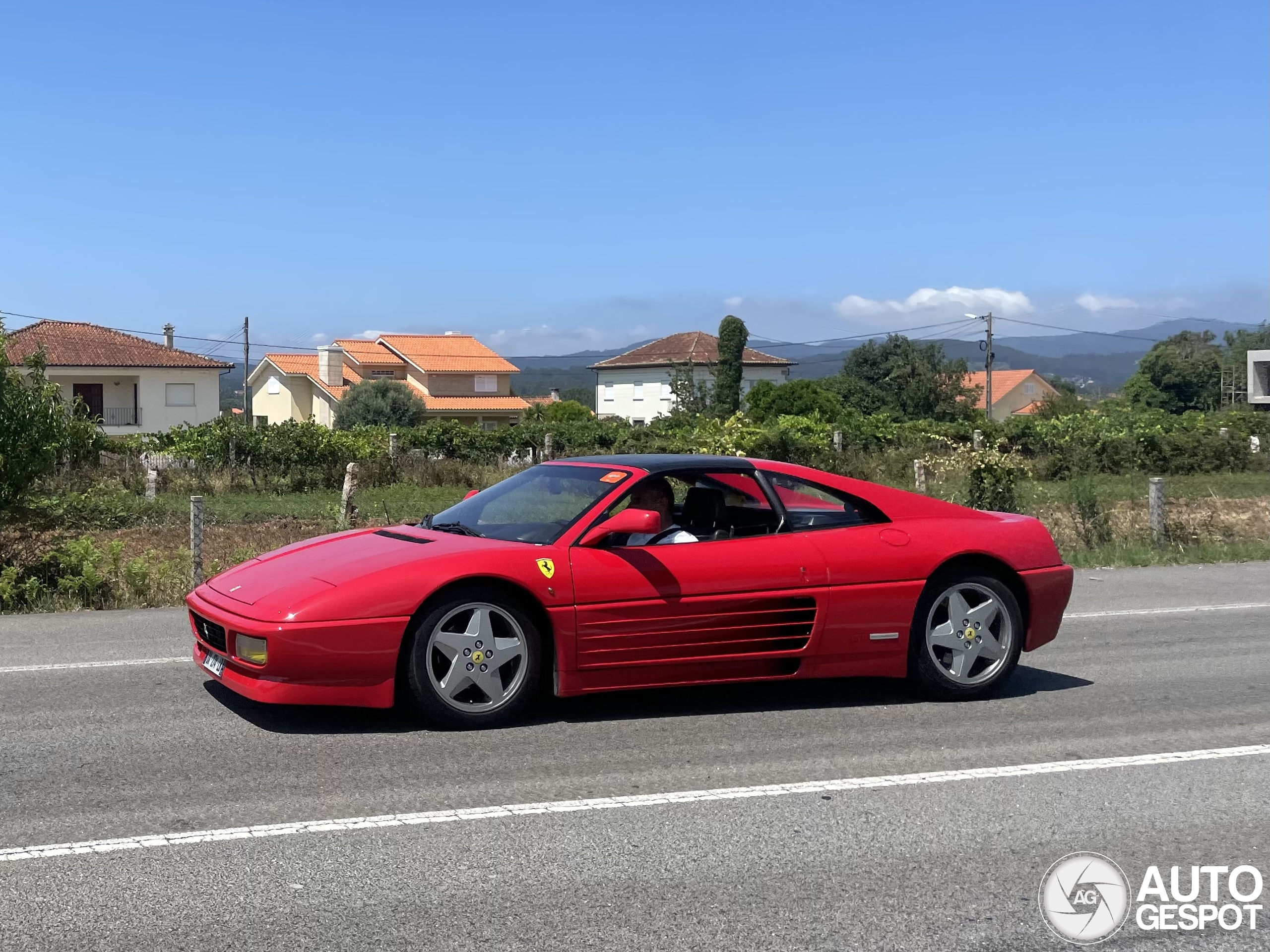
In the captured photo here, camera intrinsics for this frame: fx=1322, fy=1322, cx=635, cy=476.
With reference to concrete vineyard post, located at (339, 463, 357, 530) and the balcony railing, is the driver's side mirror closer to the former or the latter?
concrete vineyard post, located at (339, 463, 357, 530)

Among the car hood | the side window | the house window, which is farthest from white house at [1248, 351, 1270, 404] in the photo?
the house window

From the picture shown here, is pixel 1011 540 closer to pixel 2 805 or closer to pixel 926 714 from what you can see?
pixel 926 714

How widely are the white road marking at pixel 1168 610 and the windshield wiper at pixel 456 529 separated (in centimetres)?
570

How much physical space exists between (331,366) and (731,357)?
26.6m

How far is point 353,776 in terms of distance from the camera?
574 centimetres

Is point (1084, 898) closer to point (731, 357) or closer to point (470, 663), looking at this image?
point (470, 663)

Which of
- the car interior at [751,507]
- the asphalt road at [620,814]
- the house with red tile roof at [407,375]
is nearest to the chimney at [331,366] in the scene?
the house with red tile roof at [407,375]

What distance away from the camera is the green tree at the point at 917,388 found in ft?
288

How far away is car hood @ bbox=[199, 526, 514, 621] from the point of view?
20.8 ft

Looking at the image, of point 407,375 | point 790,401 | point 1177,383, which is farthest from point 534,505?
point 1177,383

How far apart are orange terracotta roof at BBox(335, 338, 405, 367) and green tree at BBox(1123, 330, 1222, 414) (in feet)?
171

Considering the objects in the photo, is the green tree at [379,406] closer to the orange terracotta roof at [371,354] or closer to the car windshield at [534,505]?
the orange terracotta roof at [371,354]

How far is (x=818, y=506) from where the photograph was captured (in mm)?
7520

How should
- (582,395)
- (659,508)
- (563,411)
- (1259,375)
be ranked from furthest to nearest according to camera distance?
(582,395), (563,411), (1259,375), (659,508)
